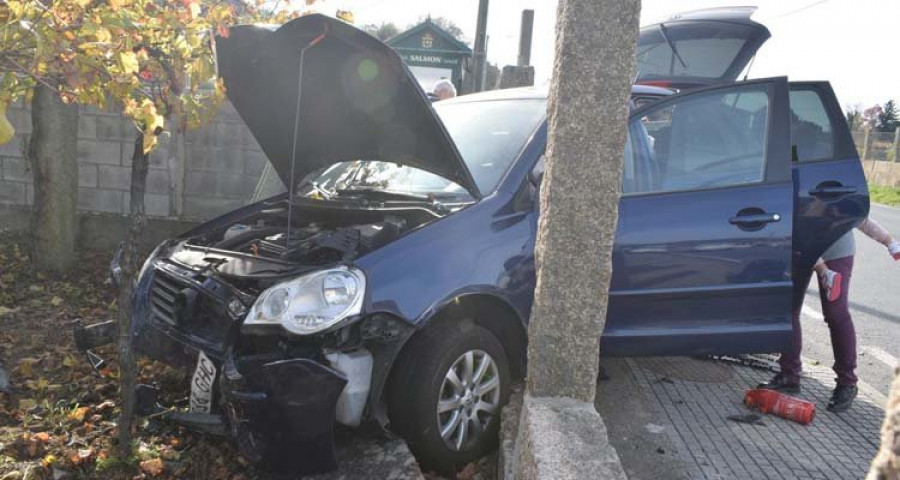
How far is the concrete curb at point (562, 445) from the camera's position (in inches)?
80.4

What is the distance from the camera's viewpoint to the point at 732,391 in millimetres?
4066

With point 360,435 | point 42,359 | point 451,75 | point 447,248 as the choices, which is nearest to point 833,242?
point 447,248

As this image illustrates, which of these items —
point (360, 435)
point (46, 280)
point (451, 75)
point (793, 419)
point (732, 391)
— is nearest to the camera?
point (360, 435)

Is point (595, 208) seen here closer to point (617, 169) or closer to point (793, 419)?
point (617, 169)

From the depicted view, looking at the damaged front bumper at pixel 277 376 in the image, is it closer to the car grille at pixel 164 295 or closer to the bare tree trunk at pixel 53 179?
the car grille at pixel 164 295

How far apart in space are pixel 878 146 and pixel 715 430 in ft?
101

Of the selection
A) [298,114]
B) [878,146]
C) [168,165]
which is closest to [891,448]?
[298,114]

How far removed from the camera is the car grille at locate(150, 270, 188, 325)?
3021mm

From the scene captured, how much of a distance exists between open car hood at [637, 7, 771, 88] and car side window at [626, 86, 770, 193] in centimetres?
387

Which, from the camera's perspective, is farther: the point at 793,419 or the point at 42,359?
the point at 42,359

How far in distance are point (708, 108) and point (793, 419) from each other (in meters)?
1.83

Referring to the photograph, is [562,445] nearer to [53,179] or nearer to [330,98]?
[330,98]

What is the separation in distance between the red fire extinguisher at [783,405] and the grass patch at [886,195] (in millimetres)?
20878

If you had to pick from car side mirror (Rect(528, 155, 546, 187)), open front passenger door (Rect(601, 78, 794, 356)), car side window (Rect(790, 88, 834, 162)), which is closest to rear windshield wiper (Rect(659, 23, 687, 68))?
car side window (Rect(790, 88, 834, 162))
